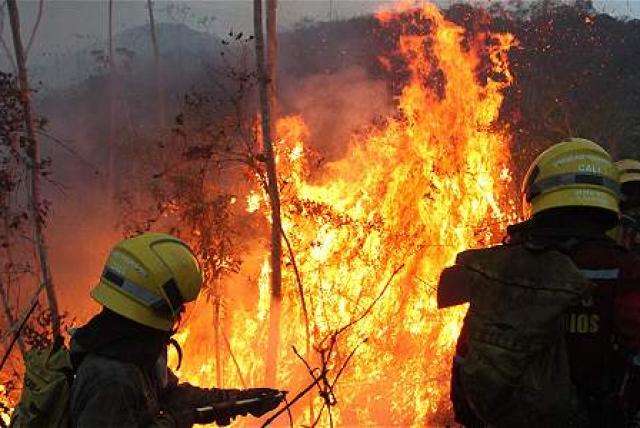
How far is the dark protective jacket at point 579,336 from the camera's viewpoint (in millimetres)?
1880

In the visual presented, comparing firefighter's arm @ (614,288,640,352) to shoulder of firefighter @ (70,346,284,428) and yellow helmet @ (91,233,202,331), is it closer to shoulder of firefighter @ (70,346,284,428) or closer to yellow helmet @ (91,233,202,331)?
yellow helmet @ (91,233,202,331)

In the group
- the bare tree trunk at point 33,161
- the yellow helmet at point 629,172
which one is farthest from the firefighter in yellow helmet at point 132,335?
the bare tree trunk at point 33,161

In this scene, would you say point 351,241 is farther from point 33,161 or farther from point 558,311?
point 558,311

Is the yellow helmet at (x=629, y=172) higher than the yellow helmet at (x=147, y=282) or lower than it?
higher

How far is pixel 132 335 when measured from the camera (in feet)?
8.57

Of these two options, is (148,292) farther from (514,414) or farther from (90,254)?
(90,254)

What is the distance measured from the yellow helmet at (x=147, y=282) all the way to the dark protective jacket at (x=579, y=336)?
54.6 inches

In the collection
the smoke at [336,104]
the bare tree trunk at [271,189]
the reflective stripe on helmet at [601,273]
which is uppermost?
the smoke at [336,104]

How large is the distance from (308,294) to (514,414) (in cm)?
872

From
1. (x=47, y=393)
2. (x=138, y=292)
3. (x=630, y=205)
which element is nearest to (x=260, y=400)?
(x=138, y=292)

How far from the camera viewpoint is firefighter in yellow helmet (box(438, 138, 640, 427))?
1.88m

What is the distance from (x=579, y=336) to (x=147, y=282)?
74.8 inches

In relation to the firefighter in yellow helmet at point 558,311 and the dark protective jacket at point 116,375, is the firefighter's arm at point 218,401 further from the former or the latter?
the firefighter in yellow helmet at point 558,311

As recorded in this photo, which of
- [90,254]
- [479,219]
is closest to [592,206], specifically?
[479,219]
